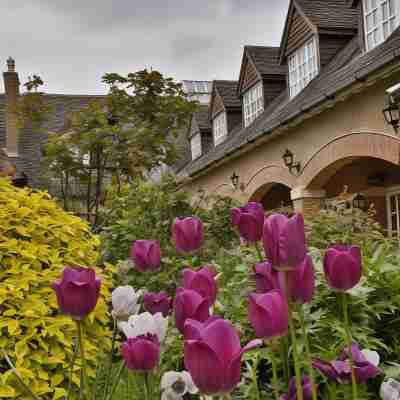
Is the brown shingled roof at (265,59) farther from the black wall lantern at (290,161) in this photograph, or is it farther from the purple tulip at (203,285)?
the purple tulip at (203,285)

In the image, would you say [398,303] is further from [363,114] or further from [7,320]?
[363,114]

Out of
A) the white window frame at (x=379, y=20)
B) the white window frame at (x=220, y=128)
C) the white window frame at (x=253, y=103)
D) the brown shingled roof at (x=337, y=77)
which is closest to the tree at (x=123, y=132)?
the brown shingled roof at (x=337, y=77)

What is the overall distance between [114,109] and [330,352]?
37.0 feet

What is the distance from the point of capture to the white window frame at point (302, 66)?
44.4 ft

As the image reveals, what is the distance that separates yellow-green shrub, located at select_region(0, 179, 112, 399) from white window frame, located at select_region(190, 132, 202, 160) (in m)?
19.3

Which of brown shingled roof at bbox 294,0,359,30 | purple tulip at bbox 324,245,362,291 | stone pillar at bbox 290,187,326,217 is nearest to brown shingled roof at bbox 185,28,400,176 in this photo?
brown shingled roof at bbox 294,0,359,30

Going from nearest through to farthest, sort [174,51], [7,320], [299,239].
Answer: [299,239]
[7,320]
[174,51]

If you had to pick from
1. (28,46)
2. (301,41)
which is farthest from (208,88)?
(301,41)

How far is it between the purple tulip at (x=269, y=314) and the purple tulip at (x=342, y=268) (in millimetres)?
249

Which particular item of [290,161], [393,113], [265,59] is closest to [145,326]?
[393,113]

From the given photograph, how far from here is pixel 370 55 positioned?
10195mm

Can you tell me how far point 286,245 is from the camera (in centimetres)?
116

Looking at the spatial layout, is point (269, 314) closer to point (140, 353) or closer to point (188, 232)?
point (140, 353)

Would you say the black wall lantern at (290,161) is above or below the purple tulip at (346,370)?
above
